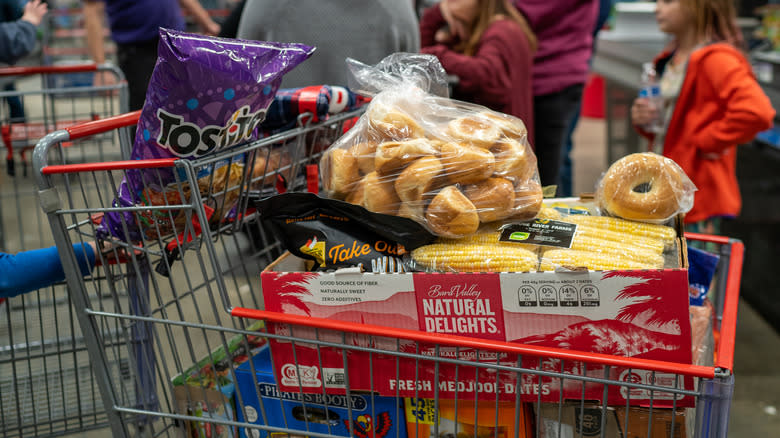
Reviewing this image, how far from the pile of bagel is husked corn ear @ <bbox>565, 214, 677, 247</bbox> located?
0.11 meters

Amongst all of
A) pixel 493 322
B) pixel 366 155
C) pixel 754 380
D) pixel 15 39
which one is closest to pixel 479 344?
pixel 493 322

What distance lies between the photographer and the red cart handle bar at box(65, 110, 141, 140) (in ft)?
4.26

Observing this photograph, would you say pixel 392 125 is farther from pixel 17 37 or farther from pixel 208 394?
pixel 17 37

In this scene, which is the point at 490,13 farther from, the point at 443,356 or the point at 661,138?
the point at 443,356

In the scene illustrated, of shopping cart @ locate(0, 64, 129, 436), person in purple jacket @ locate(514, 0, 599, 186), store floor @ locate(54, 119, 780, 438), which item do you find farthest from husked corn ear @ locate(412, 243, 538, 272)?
person in purple jacket @ locate(514, 0, 599, 186)

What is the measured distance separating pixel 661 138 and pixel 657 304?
1949 millimetres

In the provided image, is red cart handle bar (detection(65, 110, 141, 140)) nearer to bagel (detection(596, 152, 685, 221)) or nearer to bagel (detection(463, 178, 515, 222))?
bagel (detection(463, 178, 515, 222))

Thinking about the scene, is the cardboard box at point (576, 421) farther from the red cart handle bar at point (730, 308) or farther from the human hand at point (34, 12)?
the human hand at point (34, 12)

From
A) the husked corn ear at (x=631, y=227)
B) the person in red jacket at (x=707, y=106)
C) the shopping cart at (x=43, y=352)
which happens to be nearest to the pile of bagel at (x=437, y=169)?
the husked corn ear at (x=631, y=227)

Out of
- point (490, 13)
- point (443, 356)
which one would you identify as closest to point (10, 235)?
point (490, 13)

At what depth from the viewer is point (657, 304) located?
104cm

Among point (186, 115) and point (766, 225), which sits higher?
point (186, 115)

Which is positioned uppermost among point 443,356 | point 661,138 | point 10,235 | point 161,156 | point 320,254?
point 161,156

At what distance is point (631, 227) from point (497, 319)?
1.10ft
